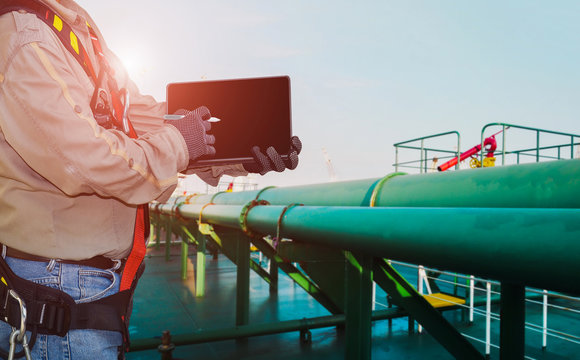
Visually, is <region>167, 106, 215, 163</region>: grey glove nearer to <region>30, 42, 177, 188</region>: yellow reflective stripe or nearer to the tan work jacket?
the tan work jacket

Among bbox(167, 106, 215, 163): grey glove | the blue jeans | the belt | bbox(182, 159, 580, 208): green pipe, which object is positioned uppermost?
bbox(167, 106, 215, 163): grey glove

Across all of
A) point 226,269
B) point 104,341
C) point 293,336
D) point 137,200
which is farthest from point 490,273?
point 226,269

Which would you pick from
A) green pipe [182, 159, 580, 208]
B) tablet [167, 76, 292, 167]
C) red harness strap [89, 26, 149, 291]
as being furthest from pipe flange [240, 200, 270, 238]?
red harness strap [89, 26, 149, 291]

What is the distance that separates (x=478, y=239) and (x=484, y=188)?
0.62 metres

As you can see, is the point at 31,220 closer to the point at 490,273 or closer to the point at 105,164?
the point at 105,164

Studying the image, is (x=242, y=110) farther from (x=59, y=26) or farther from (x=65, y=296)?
(x=65, y=296)

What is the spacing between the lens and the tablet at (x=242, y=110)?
154 cm

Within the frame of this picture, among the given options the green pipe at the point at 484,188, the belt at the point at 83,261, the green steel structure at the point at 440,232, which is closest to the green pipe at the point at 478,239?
the green steel structure at the point at 440,232

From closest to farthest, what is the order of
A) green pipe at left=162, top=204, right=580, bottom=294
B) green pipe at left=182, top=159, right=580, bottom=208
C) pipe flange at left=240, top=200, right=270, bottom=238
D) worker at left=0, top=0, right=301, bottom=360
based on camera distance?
green pipe at left=162, top=204, right=580, bottom=294 → worker at left=0, top=0, right=301, bottom=360 → green pipe at left=182, top=159, right=580, bottom=208 → pipe flange at left=240, top=200, right=270, bottom=238

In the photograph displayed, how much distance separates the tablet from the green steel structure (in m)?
0.52

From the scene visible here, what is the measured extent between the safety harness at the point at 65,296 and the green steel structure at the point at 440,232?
3.07 ft

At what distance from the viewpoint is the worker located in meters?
1.02

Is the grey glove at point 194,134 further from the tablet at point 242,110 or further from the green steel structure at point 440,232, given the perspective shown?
the green steel structure at point 440,232

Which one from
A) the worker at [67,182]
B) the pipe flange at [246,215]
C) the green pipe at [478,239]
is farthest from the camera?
the pipe flange at [246,215]
